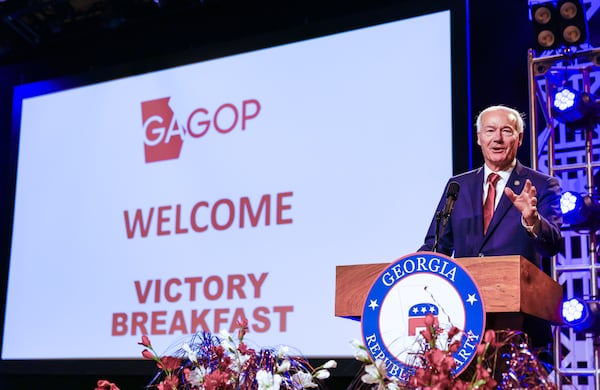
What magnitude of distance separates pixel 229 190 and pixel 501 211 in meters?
2.29

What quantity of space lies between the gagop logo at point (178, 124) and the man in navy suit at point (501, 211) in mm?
2067

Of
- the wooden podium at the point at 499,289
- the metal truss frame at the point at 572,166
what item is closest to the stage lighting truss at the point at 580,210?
the metal truss frame at the point at 572,166

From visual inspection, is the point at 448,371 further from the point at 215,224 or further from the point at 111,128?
the point at 111,128

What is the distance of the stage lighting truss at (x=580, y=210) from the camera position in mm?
3791

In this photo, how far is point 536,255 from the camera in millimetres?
2869

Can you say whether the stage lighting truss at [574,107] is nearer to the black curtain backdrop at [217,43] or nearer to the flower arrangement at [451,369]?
the black curtain backdrop at [217,43]

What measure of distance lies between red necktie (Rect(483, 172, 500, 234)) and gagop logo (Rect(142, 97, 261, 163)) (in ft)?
6.92

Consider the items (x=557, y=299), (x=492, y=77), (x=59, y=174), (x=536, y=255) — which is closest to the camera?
(x=557, y=299)

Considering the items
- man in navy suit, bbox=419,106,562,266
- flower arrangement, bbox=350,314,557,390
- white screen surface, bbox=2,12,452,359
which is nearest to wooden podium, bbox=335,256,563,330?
flower arrangement, bbox=350,314,557,390

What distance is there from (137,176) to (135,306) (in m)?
0.81

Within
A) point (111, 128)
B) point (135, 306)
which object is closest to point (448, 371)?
point (135, 306)

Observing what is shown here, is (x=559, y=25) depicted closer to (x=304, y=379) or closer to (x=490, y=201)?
(x=490, y=201)

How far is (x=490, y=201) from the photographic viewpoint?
10.1ft

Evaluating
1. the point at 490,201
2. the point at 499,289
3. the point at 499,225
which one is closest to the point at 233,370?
the point at 499,289
